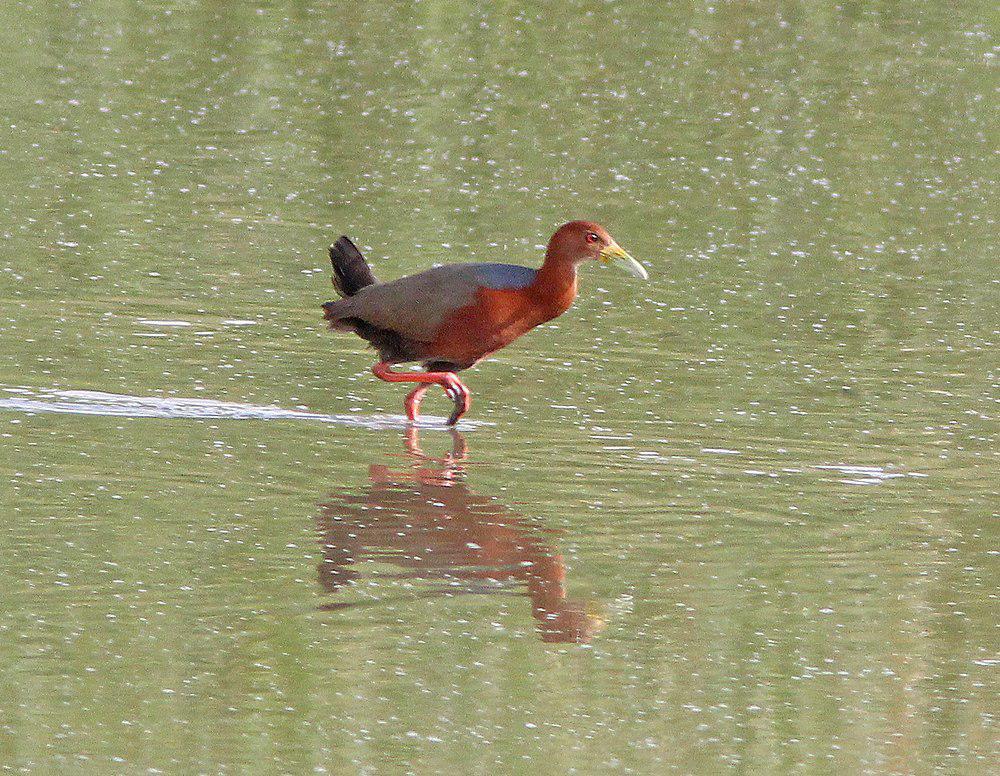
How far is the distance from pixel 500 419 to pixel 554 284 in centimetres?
67

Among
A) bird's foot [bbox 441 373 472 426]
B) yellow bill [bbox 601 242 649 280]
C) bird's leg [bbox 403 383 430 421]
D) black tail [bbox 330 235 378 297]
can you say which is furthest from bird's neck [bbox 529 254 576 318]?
black tail [bbox 330 235 378 297]

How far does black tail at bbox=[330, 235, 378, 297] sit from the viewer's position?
9953 millimetres

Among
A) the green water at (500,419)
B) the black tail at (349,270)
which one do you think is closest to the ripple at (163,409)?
the green water at (500,419)

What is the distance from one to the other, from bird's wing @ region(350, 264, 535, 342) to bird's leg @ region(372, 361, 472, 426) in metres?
0.19

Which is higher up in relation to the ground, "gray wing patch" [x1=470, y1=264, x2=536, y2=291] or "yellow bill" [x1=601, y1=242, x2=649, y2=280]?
"yellow bill" [x1=601, y1=242, x2=649, y2=280]

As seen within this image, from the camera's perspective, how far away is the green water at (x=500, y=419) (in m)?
6.19

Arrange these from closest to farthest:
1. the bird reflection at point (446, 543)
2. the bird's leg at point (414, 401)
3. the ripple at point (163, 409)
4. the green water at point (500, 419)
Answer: the green water at point (500, 419)
the bird reflection at point (446, 543)
the ripple at point (163, 409)
the bird's leg at point (414, 401)

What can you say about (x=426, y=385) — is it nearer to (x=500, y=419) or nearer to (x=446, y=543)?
(x=500, y=419)

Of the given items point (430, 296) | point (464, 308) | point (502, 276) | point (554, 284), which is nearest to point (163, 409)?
point (430, 296)

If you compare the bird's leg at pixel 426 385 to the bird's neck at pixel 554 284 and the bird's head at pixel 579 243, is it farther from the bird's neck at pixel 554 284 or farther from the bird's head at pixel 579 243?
the bird's head at pixel 579 243

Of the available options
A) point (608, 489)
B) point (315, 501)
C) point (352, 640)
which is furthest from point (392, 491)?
point (352, 640)

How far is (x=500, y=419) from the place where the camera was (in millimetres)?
9461

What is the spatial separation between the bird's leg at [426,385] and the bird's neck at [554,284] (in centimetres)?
53

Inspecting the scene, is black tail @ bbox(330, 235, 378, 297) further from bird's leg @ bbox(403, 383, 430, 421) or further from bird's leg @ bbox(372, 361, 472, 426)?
bird's leg @ bbox(403, 383, 430, 421)
